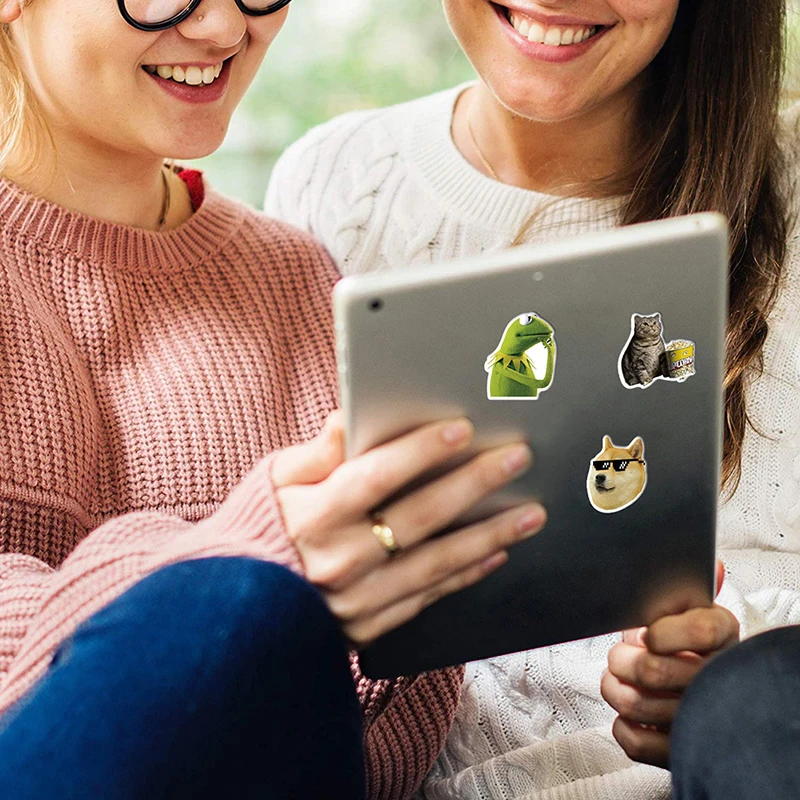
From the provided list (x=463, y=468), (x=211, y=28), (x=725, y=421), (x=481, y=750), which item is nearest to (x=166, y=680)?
(x=463, y=468)

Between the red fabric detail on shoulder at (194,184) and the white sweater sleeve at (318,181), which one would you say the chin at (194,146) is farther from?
the white sweater sleeve at (318,181)

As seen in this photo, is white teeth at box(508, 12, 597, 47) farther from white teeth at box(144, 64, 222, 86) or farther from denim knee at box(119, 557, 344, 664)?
denim knee at box(119, 557, 344, 664)

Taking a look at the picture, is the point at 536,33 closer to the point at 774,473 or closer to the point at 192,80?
the point at 192,80

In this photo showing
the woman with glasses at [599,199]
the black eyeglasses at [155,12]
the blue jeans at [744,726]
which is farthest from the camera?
the woman with glasses at [599,199]

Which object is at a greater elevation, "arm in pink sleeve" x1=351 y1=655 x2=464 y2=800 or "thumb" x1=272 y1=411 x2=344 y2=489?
"thumb" x1=272 y1=411 x2=344 y2=489

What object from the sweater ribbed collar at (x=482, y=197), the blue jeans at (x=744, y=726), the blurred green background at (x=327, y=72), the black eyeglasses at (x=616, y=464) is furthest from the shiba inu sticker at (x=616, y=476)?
the blurred green background at (x=327, y=72)

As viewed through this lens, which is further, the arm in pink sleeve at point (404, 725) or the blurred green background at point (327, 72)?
the blurred green background at point (327, 72)

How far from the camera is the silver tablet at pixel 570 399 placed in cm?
72

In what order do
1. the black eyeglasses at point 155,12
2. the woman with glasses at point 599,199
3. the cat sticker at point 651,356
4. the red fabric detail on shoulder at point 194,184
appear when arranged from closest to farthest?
the cat sticker at point 651,356
the black eyeglasses at point 155,12
the woman with glasses at point 599,199
the red fabric detail on shoulder at point 194,184

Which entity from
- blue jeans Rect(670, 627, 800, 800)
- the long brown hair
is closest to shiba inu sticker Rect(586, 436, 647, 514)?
blue jeans Rect(670, 627, 800, 800)

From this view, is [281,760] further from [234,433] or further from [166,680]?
[234,433]

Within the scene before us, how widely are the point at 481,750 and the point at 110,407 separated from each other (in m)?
0.51

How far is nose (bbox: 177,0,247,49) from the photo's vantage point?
3.30 feet

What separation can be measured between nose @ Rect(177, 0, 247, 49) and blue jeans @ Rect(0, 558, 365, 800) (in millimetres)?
534
